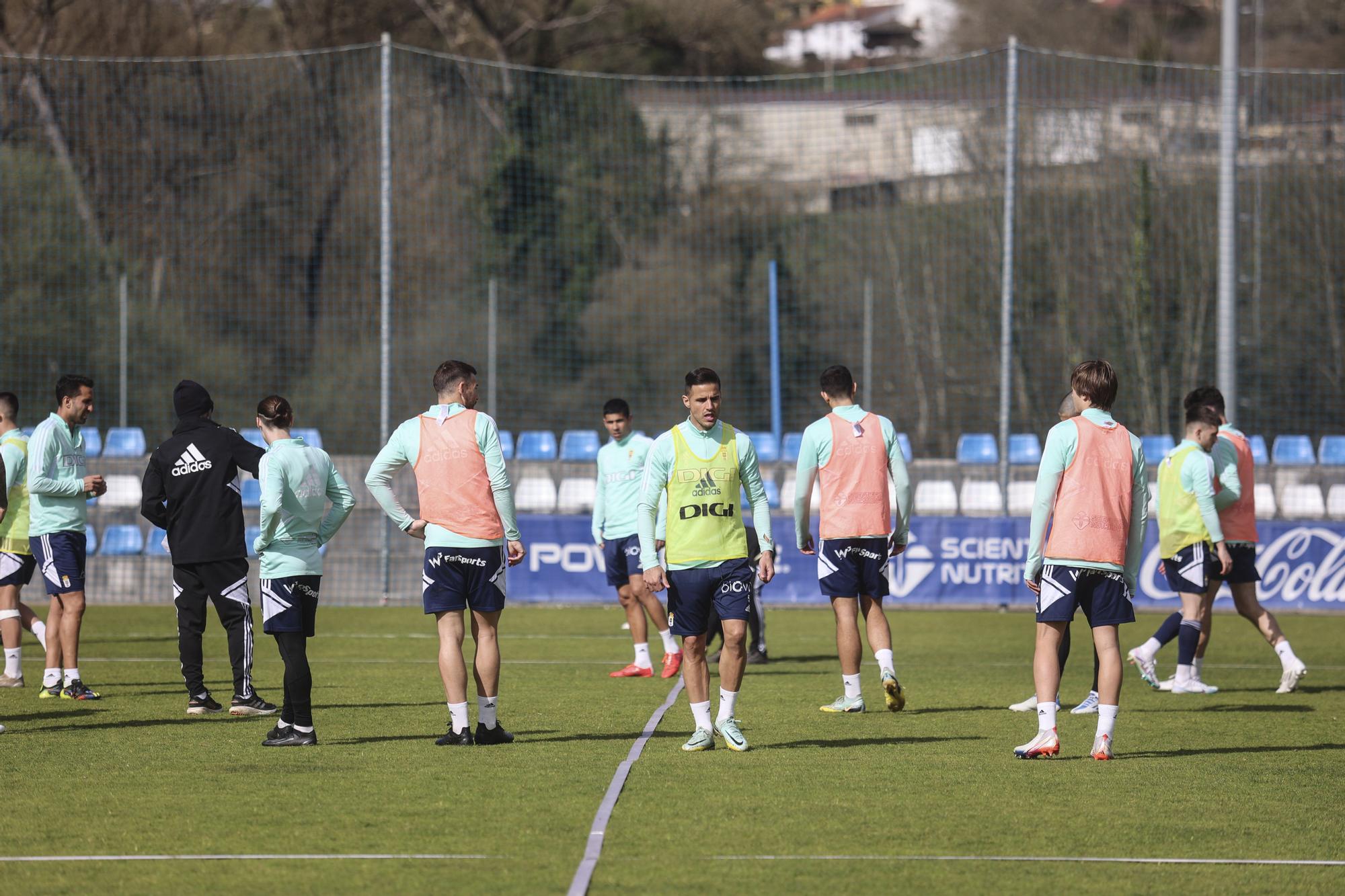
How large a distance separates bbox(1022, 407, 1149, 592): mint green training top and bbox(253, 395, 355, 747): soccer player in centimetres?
356

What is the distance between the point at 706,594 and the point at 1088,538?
75.7 inches

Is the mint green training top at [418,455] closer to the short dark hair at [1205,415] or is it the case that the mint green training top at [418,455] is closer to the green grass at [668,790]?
the green grass at [668,790]

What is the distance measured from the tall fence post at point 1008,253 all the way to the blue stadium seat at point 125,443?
1271cm

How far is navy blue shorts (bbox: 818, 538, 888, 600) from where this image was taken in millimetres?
9695

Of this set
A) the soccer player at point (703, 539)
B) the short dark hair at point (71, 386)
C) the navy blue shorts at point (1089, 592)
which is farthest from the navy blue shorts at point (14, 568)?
the navy blue shorts at point (1089, 592)

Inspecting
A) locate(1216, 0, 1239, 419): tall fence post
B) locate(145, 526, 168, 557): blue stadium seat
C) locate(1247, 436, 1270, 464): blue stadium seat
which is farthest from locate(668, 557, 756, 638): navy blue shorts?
locate(1247, 436, 1270, 464): blue stadium seat

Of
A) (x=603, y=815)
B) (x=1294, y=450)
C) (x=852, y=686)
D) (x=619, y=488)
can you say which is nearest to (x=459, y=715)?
(x=603, y=815)

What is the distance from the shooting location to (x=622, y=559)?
12438mm

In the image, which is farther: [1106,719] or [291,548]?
[291,548]

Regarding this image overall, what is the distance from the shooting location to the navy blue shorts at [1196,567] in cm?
1115

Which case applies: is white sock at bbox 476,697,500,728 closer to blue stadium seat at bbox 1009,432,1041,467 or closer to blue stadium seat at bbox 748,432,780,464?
blue stadium seat at bbox 748,432,780,464

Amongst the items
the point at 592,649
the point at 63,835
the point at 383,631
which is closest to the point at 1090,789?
the point at 63,835

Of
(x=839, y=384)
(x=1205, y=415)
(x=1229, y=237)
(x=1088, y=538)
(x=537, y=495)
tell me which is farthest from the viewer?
(x=537, y=495)

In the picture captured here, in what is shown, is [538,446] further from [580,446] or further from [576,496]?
[576,496]
